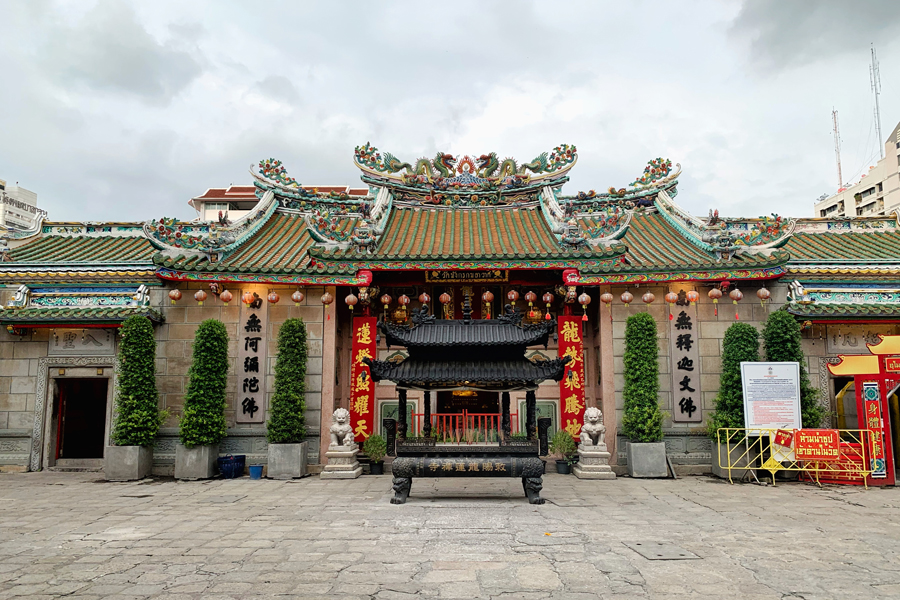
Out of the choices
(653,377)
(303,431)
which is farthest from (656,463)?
(303,431)

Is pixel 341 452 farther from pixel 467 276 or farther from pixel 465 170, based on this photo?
pixel 465 170

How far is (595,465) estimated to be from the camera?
12047mm

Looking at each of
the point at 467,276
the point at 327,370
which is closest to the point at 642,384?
the point at 467,276

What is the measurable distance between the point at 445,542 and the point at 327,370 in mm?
6752

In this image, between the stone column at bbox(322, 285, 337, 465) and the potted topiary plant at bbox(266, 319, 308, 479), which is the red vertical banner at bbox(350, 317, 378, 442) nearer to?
the stone column at bbox(322, 285, 337, 465)

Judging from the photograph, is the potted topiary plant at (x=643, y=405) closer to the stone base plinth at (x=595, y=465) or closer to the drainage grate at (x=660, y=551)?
the stone base plinth at (x=595, y=465)

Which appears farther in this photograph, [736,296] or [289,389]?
[736,296]

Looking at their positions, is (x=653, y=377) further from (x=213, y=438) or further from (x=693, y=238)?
(x=213, y=438)

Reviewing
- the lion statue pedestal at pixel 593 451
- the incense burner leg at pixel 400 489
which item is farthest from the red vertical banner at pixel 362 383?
the lion statue pedestal at pixel 593 451

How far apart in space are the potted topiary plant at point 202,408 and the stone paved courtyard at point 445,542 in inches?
37.7

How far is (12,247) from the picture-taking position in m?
14.4

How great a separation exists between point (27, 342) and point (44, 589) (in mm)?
10242

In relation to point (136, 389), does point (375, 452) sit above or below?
below

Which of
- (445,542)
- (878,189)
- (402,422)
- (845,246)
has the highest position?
(878,189)
